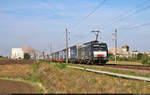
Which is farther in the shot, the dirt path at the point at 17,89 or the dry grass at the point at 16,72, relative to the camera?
the dry grass at the point at 16,72

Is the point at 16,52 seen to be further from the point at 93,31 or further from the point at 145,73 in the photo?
the point at 145,73

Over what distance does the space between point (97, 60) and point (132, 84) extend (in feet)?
78.0

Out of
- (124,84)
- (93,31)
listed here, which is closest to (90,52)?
(93,31)

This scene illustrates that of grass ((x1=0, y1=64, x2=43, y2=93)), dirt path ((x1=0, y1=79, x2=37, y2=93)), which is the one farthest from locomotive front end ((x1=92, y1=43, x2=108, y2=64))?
dirt path ((x1=0, y1=79, x2=37, y2=93))

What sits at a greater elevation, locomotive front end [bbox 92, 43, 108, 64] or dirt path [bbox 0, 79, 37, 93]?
locomotive front end [bbox 92, 43, 108, 64]

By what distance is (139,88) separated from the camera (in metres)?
14.2

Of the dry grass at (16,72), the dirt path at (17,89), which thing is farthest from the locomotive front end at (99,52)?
the dirt path at (17,89)

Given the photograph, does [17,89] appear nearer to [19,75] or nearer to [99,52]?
[19,75]

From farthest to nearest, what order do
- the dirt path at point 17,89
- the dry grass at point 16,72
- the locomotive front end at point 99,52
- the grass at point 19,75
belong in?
the locomotive front end at point 99,52, the dry grass at point 16,72, the grass at point 19,75, the dirt path at point 17,89

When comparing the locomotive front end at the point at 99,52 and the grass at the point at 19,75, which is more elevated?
the locomotive front end at the point at 99,52

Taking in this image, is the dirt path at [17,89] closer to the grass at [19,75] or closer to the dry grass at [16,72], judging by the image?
the grass at [19,75]

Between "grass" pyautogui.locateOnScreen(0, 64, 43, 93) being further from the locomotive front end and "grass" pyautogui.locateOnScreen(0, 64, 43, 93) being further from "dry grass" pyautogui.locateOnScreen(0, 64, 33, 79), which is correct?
the locomotive front end

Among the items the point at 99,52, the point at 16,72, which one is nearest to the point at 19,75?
the point at 16,72

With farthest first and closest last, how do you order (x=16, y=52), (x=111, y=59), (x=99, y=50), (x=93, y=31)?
(x=16, y=52)
(x=111, y=59)
(x=93, y=31)
(x=99, y=50)
